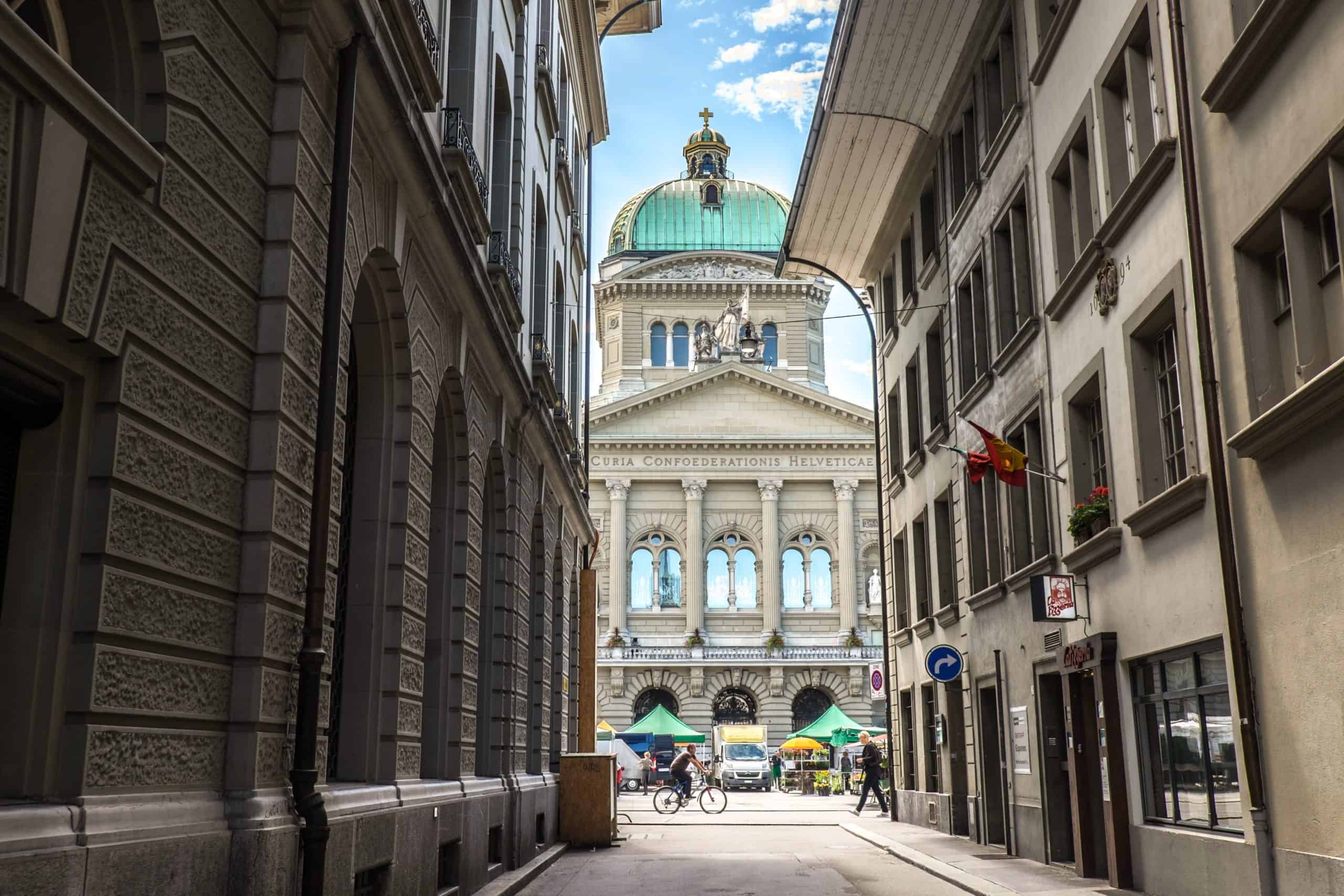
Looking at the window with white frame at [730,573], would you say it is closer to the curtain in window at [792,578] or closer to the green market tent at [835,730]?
the curtain in window at [792,578]

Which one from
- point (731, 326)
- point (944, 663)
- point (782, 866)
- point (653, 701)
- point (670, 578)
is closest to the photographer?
point (782, 866)

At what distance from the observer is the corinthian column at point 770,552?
6962 centimetres

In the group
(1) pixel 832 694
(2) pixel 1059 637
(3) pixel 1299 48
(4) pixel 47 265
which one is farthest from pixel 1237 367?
(1) pixel 832 694

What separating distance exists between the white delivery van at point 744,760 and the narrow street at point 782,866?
75.7ft

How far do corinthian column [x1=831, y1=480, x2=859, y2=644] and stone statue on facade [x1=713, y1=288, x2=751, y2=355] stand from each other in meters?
10.7

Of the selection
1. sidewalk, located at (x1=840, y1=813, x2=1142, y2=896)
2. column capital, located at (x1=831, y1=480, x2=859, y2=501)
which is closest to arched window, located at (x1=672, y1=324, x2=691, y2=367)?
column capital, located at (x1=831, y1=480, x2=859, y2=501)

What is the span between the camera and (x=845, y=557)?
232 feet

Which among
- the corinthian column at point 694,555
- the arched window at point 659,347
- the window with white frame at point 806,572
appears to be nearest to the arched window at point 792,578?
the window with white frame at point 806,572

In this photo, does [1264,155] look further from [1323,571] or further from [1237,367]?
[1323,571]

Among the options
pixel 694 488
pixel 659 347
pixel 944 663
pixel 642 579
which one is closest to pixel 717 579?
pixel 642 579

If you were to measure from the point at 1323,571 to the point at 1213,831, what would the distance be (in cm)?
390

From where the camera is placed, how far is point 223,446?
8336 millimetres

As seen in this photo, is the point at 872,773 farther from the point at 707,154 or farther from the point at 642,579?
the point at 707,154

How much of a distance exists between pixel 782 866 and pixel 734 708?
49.5 m
